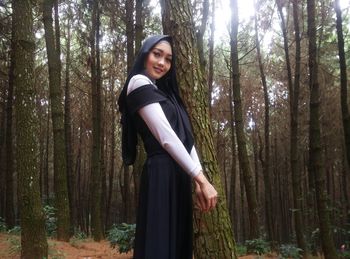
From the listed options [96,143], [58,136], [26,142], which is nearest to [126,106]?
[26,142]

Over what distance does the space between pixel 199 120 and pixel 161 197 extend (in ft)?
6.10

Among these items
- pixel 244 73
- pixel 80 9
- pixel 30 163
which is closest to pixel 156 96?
pixel 30 163

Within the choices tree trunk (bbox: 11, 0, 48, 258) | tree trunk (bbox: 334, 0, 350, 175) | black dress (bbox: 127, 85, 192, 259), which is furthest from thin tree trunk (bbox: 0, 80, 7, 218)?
black dress (bbox: 127, 85, 192, 259)

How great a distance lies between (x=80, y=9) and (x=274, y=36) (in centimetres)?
736

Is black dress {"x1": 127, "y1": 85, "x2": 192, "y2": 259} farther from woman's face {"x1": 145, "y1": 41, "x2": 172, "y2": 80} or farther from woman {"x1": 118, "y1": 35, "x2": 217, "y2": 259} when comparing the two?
woman's face {"x1": 145, "y1": 41, "x2": 172, "y2": 80}

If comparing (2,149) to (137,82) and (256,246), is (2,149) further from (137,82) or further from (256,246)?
(137,82)

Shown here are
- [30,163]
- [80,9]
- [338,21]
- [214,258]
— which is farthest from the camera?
[80,9]

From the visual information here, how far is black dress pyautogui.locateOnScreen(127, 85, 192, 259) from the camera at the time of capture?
2.15 m

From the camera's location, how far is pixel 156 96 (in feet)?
7.39

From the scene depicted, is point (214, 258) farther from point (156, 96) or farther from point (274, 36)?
point (274, 36)

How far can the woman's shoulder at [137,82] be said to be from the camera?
2295mm

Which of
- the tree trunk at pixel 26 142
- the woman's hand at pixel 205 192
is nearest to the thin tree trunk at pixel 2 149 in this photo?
the tree trunk at pixel 26 142

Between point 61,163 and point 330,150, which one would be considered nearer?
point 61,163

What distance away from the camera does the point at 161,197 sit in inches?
85.4
